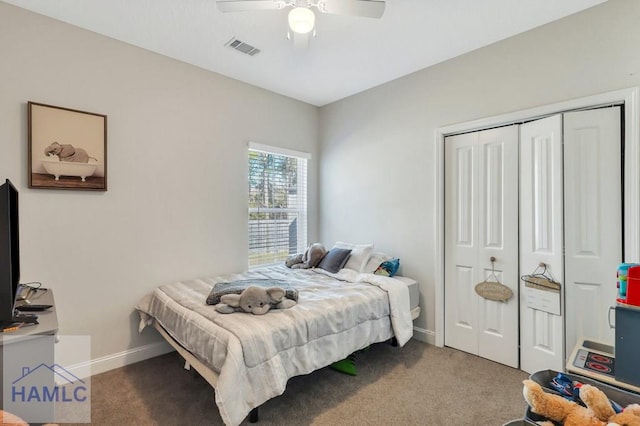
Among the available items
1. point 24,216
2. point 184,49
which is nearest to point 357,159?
point 184,49

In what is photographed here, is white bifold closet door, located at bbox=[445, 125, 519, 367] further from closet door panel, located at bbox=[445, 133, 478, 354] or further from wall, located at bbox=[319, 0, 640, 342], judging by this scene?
wall, located at bbox=[319, 0, 640, 342]

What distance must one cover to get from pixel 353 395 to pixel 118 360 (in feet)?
6.46

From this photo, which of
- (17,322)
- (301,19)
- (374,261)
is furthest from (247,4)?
(374,261)

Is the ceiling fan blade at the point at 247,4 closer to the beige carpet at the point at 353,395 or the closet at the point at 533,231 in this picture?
the closet at the point at 533,231

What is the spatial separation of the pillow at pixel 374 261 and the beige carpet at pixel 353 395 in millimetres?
809

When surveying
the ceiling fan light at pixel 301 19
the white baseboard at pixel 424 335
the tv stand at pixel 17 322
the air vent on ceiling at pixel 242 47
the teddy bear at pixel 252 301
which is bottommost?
the white baseboard at pixel 424 335

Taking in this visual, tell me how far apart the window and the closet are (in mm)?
1842

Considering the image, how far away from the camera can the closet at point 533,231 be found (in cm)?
220

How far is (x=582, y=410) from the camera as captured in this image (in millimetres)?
1216

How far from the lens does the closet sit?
220cm

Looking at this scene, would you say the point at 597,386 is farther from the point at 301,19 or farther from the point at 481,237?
the point at 301,19

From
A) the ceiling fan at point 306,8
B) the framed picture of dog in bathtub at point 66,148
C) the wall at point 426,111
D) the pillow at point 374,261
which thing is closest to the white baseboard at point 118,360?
the framed picture of dog in bathtub at point 66,148

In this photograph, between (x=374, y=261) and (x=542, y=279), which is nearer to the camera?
(x=542, y=279)

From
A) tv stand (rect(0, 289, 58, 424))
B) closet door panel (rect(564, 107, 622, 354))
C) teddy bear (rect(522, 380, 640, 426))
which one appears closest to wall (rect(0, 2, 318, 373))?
tv stand (rect(0, 289, 58, 424))
